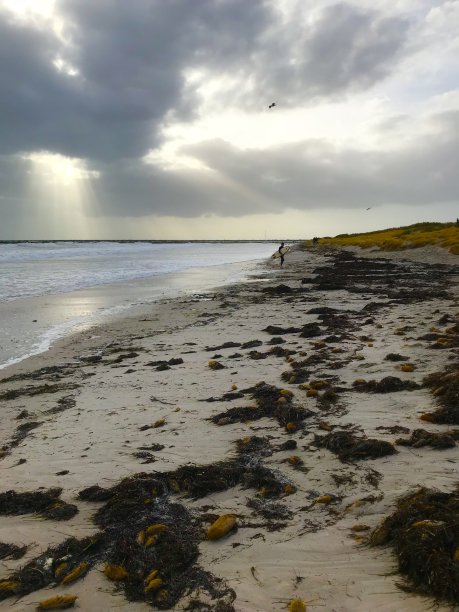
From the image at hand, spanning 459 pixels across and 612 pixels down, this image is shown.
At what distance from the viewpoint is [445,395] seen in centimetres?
557

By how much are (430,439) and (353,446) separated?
783mm

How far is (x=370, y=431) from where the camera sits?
5.02 m

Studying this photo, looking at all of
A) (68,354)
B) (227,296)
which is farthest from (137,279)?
(68,354)

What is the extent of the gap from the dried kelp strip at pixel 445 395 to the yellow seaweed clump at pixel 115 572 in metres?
3.69

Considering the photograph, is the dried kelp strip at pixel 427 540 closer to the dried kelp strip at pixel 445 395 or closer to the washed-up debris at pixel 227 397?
the dried kelp strip at pixel 445 395

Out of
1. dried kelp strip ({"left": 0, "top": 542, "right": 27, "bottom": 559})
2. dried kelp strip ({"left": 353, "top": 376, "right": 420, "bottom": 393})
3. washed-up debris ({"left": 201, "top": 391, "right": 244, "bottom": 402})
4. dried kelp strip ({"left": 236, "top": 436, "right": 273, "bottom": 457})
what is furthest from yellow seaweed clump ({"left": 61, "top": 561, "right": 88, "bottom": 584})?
dried kelp strip ({"left": 353, "top": 376, "right": 420, "bottom": 393})

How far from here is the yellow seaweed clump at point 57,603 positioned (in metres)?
2.87

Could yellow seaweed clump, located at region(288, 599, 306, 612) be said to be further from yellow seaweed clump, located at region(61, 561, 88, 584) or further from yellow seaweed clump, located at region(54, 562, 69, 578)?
yellow seaweed clump, located at region(54, 562, 69, 578)

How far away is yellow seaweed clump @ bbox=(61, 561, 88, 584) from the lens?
3.11 metres

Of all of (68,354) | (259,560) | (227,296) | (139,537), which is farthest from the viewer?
(227,296)

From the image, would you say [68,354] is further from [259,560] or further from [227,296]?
[227,296]

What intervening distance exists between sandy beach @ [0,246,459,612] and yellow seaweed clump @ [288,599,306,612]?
6 cm

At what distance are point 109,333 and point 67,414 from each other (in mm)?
6372

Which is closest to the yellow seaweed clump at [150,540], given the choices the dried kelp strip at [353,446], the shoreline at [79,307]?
the dried kelp strip at [353,446]
